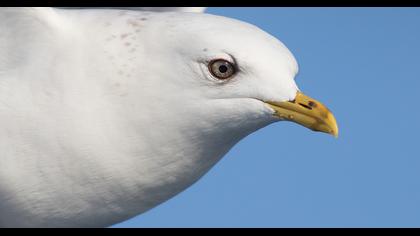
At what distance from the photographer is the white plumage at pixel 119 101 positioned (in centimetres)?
312

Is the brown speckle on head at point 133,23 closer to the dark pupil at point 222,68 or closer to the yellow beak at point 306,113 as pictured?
the dark pupil at point 222,68

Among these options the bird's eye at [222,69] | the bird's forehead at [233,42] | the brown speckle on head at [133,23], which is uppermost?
the brown speckle on head at [133,23]

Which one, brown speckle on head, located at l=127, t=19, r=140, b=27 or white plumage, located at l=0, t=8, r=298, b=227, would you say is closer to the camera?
white plumage, located at l=0, t=8, r=298, b=227

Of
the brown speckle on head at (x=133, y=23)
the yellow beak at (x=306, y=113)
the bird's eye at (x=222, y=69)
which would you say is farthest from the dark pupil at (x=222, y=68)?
the brown speckle on head at (x=133, y=23)

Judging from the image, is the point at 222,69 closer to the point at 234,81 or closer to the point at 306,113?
the point at 234,81

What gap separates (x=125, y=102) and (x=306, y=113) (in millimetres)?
721

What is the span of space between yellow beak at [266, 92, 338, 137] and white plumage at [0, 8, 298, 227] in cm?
3

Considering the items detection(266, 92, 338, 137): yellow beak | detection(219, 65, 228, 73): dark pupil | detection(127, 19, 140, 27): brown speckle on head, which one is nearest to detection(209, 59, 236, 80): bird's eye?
detection(219, 65, 228, 73): dark pupil

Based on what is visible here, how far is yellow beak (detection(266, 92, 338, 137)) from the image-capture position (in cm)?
309

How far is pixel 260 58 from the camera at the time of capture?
3.09m

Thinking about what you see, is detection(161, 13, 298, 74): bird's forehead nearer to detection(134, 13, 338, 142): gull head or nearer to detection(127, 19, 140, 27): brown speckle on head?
detection(134, 13, 338, 142): gull head

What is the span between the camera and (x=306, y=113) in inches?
122
